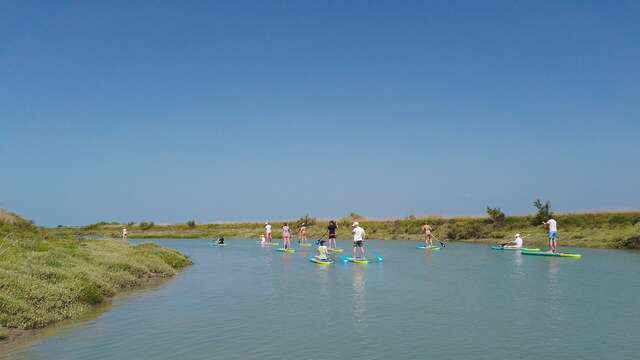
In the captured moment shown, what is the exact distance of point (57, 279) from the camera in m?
21.7

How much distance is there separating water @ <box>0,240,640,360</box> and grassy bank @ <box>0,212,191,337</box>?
109 cm

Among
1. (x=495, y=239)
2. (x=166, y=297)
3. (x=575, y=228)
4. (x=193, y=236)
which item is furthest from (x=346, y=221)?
(x=166, y=297)

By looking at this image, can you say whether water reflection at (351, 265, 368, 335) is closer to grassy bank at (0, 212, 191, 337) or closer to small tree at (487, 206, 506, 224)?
grassy bank at (0, 212, 191, 337)

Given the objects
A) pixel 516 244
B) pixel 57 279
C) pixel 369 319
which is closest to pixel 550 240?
pixel 516 244

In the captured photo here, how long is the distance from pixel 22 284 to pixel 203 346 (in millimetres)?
7954

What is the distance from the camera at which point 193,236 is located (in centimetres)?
10362

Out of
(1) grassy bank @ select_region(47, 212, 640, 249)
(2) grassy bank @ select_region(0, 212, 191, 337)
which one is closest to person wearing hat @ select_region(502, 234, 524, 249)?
(1) grassy bank @ select_region(47, 212, 640, 249)

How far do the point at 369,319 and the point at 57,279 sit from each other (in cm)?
1252

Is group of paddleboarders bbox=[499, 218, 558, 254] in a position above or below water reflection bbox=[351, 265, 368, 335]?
above

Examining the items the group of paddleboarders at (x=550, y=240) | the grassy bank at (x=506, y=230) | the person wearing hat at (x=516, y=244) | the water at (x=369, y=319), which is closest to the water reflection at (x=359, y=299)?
the water at (x=369, y=319)

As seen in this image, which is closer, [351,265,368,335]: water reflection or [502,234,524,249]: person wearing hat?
[351,265,368,335]: water reflection

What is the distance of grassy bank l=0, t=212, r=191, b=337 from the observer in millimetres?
17438

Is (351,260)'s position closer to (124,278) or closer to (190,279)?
(190,279)

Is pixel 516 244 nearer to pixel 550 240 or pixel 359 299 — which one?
pixel 550 240
